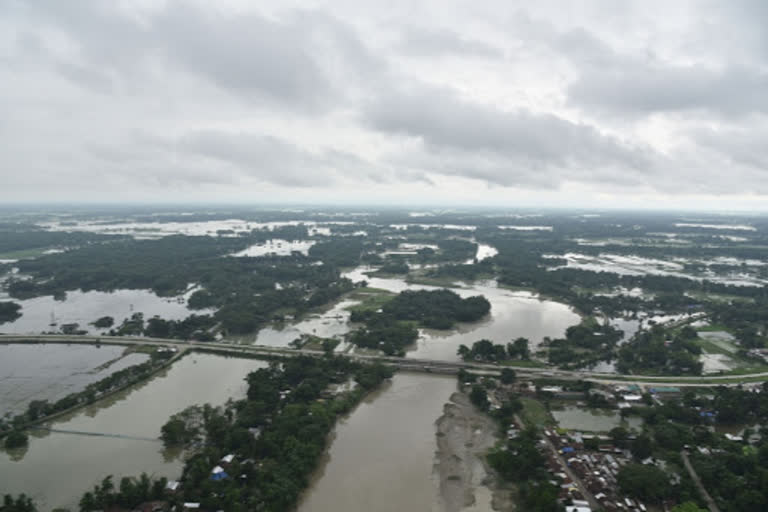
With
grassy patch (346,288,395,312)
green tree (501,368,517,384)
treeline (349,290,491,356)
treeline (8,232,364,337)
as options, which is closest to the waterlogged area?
treeline (349,290,491,356)

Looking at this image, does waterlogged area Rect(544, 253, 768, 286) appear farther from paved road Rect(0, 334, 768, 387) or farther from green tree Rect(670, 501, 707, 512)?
green tree Rect(670, 501, 707, 512)

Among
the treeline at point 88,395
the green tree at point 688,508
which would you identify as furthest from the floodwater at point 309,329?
the green tree at point 688,508

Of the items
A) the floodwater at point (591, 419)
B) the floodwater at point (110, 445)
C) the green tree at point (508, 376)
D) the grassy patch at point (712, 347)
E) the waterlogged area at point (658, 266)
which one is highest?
the waterlogged area at point (658, 266)

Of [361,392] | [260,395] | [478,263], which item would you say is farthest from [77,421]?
[478,263]

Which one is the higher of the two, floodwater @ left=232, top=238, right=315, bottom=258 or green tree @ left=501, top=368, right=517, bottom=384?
floodwater @ left=232, top=238, right=315, bottom=258

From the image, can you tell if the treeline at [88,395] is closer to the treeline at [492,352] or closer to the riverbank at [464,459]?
the riverbank at [464,459]

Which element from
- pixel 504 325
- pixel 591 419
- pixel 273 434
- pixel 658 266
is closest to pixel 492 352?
pixel 591 419
